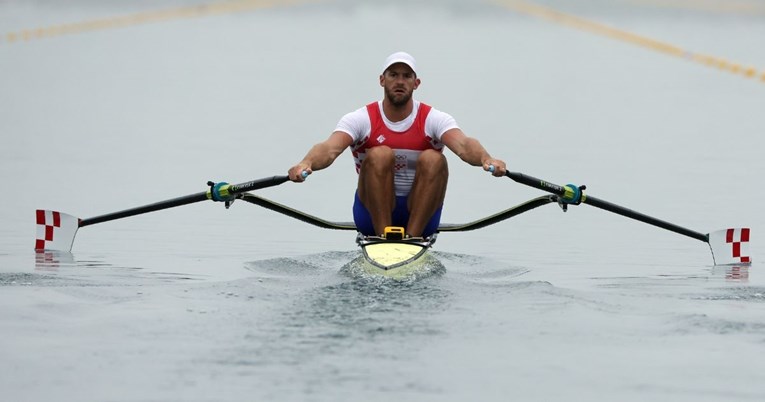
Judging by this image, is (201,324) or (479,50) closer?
(201,324)

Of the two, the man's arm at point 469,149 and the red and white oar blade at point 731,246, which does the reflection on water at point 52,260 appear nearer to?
the man's arm at point 469,149

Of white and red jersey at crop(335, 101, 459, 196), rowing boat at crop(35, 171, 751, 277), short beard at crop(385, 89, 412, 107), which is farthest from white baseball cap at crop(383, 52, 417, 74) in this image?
rowing boat at crop(35, 171, 751, 277)

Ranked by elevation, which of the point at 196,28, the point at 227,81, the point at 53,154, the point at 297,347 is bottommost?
the point at 297,347

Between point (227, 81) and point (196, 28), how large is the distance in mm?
20894

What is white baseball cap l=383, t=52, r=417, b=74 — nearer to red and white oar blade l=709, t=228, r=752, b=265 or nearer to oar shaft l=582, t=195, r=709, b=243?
oar shaft l=582, t=195, r=709, b=243

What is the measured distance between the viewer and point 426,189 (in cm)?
1310

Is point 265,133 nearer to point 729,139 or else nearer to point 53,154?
point 53,154

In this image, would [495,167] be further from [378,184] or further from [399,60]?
[399,60]

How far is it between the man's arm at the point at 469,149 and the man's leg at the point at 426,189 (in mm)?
167

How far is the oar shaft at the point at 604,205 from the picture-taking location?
13.3 meters

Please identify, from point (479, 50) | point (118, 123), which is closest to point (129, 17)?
point (479, 50)

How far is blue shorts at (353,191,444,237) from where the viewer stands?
44.0 feet

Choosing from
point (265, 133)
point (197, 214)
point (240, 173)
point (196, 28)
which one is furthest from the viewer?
point (196, 28)

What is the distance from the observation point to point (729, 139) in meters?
26.2
